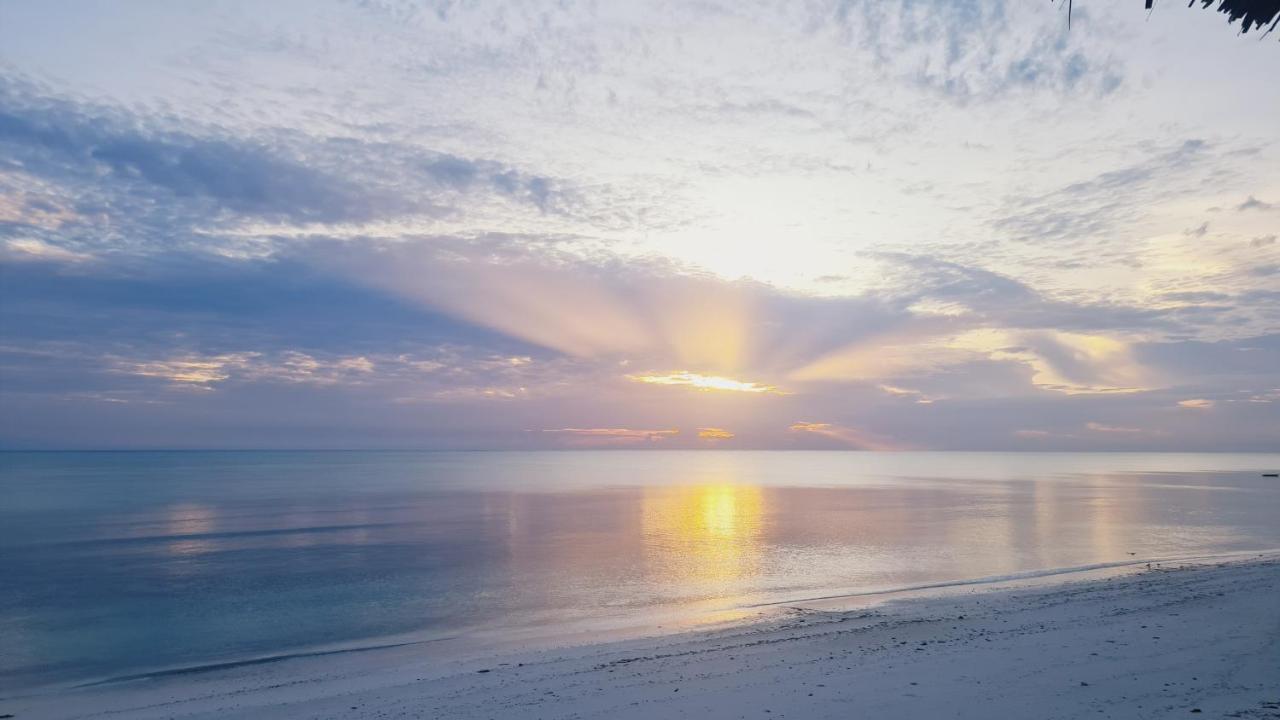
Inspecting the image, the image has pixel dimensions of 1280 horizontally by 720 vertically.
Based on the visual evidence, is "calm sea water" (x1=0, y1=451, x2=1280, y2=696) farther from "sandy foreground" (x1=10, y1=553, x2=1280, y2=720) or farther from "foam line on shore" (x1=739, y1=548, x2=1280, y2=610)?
"sandy foreground" (x1=10, y1=553, x2=1280, y2=720)

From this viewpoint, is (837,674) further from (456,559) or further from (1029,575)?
(456,559)

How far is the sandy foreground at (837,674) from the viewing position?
13289mm

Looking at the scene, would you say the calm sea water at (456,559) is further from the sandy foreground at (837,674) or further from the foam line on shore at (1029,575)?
the sandy foreground at (837,674)

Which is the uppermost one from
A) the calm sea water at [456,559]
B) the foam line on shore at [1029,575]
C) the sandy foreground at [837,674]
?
the sandy foreground at [837,674]

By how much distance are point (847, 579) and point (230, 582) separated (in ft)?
94.7

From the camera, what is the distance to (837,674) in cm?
1546

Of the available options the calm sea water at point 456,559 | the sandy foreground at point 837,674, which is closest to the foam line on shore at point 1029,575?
the calm sea water at point 456,559

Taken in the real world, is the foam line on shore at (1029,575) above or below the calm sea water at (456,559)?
above

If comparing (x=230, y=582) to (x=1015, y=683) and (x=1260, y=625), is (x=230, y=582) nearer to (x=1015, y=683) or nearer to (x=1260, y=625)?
(x=1015, y=683)

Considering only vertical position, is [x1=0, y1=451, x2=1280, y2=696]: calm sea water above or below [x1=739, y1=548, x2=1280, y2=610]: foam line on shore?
below

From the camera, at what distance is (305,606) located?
28484 millimetres

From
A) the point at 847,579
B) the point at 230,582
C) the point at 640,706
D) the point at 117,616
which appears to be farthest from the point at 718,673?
the point at 230,582

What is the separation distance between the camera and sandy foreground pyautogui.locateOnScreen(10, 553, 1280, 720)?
13289 mm

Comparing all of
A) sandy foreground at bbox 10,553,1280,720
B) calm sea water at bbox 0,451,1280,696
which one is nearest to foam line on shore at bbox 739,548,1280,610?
calm sea water at bbox 0,451,1280,696
